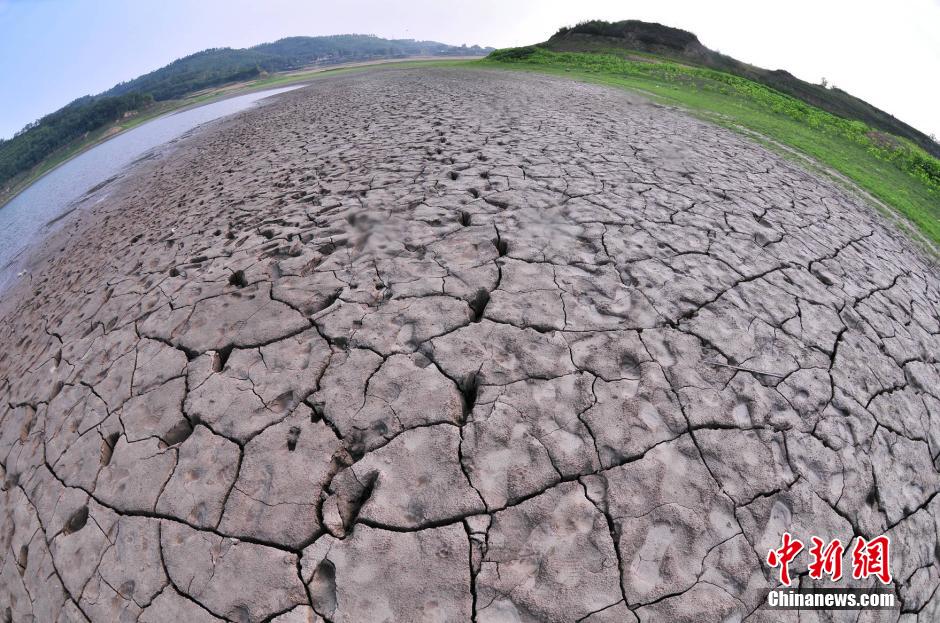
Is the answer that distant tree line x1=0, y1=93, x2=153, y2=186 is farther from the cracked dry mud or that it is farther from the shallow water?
the cracked dry mud

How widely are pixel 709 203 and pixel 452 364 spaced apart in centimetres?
283

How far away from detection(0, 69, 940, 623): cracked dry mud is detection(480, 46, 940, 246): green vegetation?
3268 mm

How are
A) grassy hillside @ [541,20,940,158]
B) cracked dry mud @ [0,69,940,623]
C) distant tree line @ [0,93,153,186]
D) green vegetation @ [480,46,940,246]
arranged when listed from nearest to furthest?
cracked dry mud @ [0,69,940,623] → green vegetation @ [480,46,940,246] → grassy hillside @ [541,20,940,158] → distant tree line @ [0,93,153,186]

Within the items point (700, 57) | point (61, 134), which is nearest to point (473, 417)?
point (700, 57)

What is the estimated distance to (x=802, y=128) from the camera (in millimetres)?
8367

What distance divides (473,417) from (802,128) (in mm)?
10283

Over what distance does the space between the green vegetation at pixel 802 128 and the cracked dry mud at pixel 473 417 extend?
327 centimetres

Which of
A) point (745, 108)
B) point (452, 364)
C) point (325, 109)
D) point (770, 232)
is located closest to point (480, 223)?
point (452, 364)

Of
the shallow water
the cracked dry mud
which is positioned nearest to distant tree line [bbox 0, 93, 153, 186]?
the shallow water

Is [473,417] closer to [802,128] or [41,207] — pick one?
[802,128]

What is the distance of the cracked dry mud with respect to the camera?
4.16 feet

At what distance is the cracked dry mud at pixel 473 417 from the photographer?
49.9 inches

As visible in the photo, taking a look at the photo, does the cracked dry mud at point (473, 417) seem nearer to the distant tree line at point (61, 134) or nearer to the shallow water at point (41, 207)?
the shallow water at point (41, 207)

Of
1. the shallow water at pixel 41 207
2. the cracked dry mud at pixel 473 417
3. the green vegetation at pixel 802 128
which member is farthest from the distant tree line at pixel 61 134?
the cracked dry mud at pixel 473 417
